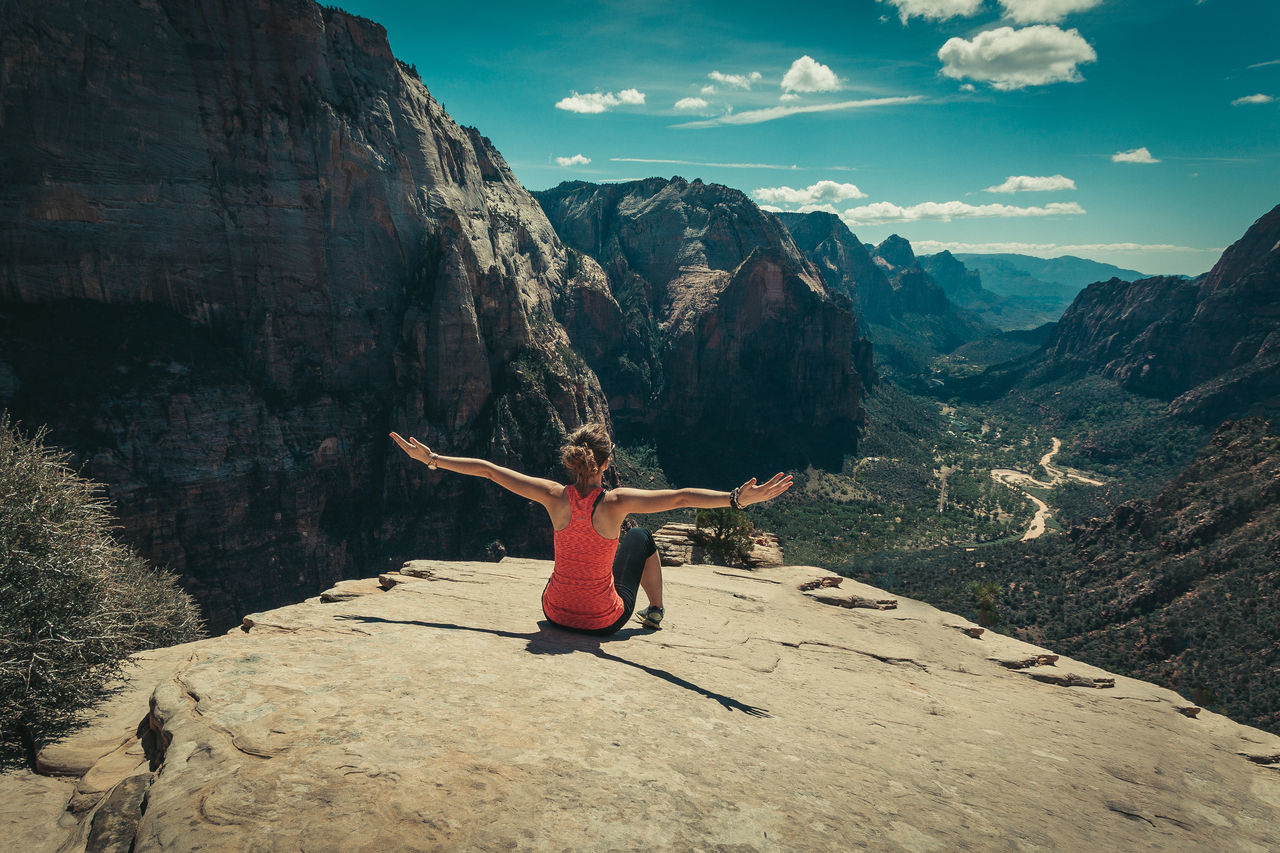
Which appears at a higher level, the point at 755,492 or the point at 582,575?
the point at 755,492

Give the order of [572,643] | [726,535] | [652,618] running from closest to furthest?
[572,643] → [652,618] → [726,535]

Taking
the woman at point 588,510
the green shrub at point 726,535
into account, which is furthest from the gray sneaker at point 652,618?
the green shrub at point 726,535

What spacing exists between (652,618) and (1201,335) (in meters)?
160

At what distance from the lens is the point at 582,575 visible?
323 inches

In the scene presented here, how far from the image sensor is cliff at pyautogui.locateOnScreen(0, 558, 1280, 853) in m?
3.85

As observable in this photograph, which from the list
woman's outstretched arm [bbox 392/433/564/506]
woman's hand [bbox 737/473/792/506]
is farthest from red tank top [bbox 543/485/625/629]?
woman's hand [bbox 737/473/792/506]

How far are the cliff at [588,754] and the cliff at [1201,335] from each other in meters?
115

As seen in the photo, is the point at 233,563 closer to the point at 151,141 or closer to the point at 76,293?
the point at 76,293

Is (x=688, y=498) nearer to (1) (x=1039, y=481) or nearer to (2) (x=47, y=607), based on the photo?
(2) (x=47, y=607)

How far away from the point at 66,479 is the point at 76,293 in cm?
5178

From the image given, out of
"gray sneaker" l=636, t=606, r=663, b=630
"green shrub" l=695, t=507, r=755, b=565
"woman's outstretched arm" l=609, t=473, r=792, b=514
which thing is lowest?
A: "green shrub" l=695, t=507, r=755, b=565

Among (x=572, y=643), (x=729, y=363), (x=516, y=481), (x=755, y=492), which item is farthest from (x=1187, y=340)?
(x=516, y=481)

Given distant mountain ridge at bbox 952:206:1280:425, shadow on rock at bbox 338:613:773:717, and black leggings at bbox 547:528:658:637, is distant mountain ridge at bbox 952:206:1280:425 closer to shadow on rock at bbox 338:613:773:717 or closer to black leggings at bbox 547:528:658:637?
black leggings at bbox 547:528:658:637

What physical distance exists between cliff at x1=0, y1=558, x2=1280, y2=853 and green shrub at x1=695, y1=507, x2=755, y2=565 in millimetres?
11836
